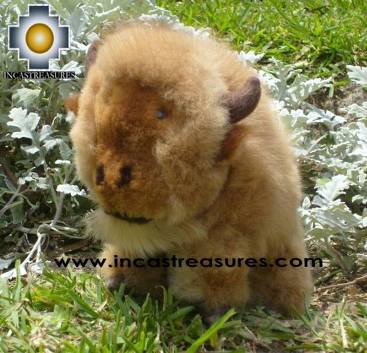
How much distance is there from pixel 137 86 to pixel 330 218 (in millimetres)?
1006

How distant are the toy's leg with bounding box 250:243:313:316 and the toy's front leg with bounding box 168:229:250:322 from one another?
13 centimetres

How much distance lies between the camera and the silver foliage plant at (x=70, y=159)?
2596 millimetres

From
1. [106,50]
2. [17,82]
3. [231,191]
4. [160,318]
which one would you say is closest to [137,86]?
[106,50]

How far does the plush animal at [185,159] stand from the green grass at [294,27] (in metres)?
1.58

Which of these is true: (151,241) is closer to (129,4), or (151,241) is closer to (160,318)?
(160,318)

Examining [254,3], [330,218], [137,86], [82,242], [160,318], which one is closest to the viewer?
[137,86]

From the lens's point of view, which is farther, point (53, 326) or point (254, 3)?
point (254, 3)

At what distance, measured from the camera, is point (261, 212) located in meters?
1.95

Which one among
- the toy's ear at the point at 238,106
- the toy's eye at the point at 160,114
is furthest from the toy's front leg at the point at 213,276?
the toy's eye at the point at 160,114

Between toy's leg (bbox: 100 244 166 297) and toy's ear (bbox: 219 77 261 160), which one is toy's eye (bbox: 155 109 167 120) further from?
toy's leg (bbox: 100 244 166 297)

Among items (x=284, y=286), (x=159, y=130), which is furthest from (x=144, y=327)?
(x=159, y=130)

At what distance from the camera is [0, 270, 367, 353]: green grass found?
201 cm

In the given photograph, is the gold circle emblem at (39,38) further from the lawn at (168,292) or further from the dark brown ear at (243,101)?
the dark brown ear at (243,101)

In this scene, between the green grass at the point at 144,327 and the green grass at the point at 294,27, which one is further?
the green grass at the point at 294,27
